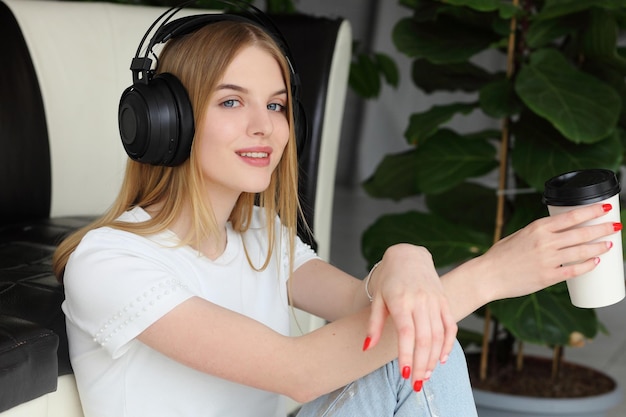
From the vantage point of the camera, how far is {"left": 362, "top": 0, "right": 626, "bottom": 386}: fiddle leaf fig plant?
190 cm

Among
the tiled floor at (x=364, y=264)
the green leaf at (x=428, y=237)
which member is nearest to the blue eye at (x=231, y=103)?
the green leaf at (x=428, y=237)

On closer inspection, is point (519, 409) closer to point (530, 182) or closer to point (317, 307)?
point (530, 182)

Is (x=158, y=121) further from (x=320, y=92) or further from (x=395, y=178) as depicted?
(x=395, y=178)

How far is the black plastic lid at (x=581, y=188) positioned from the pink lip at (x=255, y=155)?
0.35m

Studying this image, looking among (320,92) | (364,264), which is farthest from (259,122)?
(364,264)

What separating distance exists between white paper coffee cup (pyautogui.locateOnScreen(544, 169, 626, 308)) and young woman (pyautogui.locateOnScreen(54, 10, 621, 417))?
0.02m

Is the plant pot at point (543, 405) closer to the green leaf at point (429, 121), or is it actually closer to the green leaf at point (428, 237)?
the green leaf at point (428, 237)

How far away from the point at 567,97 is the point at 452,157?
0.31 m

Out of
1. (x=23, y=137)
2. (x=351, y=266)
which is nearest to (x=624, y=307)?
(x=351, y=266)

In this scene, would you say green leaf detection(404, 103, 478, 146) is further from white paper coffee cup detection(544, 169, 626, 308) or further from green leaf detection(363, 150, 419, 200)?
white paper coffee cup detection(544, 169, 626, 308)

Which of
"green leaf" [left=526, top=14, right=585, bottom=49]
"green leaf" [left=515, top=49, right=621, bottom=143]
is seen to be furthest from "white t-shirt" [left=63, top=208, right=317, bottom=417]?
"green leaf" [left=526, top=14, right=585, bottom=49]

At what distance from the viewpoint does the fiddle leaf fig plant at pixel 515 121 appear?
1.90m

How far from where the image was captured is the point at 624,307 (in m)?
3.38

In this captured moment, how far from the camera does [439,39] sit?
206 centimetres
